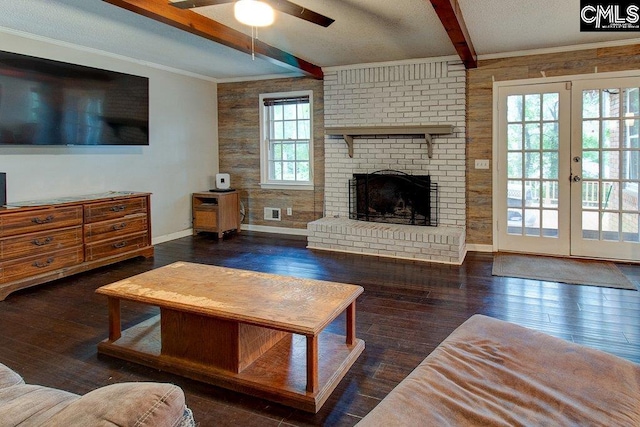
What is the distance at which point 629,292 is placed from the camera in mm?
3664

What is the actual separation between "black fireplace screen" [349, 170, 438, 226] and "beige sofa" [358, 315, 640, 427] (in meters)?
3.81

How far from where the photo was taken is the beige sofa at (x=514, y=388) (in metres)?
1.21

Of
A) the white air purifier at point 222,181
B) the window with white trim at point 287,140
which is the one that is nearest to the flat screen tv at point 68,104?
the white air purifier at point 222,181

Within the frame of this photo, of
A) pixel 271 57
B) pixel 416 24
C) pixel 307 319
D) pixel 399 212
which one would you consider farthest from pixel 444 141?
pixel 307 319

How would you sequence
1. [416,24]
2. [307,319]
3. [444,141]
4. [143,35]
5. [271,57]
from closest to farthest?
[307,319]
[416,24]
[143,35]
[271,57]
[444,141]

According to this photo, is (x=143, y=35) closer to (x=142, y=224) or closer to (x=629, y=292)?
(x=142, y=224)

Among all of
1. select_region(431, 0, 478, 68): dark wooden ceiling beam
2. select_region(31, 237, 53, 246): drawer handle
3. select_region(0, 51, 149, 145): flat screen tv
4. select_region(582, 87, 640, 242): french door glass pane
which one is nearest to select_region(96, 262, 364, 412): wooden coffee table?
select_region(31, 237, 53, 246): drawer handle

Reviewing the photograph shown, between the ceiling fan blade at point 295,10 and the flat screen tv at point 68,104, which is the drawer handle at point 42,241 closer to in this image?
the flat screen tv at point 68,104

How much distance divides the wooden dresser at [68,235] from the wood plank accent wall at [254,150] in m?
2.00

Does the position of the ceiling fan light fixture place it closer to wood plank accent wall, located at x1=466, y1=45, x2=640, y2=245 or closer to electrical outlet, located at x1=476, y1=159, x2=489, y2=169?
wood plank accent wall, located at x1=466, y1=45, x2=640, y2=245

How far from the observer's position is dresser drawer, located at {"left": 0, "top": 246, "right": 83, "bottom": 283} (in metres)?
3.64

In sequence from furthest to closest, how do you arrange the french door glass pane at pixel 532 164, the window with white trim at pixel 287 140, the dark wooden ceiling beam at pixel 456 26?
the window with white trim at pixel 287 140 → the french door glass pane at pixel 532 164 → the dark wooden ceiling beam at pixel 456 26

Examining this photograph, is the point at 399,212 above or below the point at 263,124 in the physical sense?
below

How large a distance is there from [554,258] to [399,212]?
1828mm
